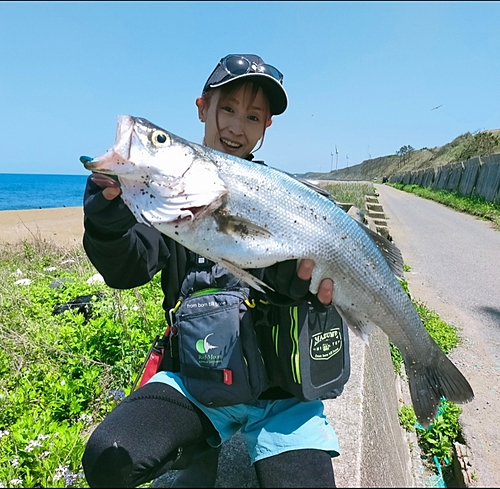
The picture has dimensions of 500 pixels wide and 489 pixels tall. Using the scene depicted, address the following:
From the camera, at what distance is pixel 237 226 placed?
1812 mm

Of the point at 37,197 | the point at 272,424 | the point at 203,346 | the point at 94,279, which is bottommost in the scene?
the point at 37,197

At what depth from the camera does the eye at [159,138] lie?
1770 millimetres

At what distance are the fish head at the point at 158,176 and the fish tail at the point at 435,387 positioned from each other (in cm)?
134

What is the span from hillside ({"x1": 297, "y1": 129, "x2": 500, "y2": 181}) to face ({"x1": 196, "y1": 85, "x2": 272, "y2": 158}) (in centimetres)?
3516

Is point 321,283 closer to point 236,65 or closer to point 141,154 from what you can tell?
point 141,154

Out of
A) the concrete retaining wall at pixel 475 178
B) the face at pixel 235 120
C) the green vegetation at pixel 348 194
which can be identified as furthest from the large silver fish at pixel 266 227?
the concrete retaining wall at pixel 475 178

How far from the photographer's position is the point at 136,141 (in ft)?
5.63

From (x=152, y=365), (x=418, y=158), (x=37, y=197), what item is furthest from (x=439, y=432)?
(x=418, y=158)

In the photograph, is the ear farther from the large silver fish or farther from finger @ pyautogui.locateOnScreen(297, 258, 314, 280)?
finger @ pyautogui.locateOnScreen(297, 258, 314, 280)

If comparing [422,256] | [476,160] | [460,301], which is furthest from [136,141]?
[476,160]

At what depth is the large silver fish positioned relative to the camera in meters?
1.74

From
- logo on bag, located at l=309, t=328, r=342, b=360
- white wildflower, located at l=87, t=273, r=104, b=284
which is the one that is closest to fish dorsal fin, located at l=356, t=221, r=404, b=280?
logo on bag, located at l=309, t=328, r=342, b=360

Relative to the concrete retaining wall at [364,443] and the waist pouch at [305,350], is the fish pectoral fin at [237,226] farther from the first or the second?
the concrete retaining wall at [364,443]

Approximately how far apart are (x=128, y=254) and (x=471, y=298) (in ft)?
19.5
